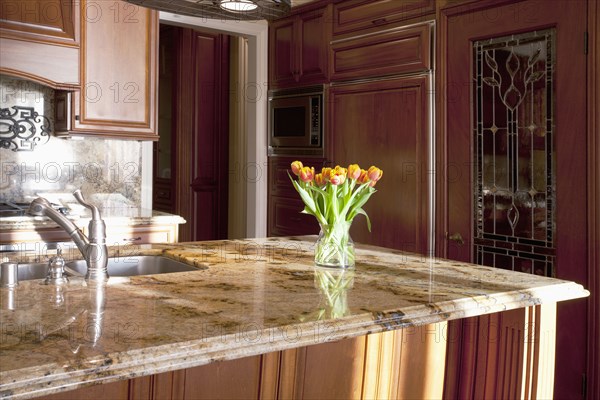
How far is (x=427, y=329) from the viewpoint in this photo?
5.56ft

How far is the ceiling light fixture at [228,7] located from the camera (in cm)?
195

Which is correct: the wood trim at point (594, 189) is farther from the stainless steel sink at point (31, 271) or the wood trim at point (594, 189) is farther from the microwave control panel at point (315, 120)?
the stainless steel sink at point (31, 271)

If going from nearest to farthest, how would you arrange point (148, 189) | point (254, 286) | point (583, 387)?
1. point (254, 286)
2. point (583, 387)
3. point (148, 189)

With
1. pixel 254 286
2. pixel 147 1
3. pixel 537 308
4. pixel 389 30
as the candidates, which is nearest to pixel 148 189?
pixel 389 30

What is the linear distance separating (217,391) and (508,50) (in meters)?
Result: 2.39

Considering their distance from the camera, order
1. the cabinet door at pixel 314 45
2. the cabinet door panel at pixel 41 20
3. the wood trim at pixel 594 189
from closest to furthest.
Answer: the wood trim at pixel 594 189
the cabinet door panel at pixel 41 20
the cabinet door at pixel 314 45

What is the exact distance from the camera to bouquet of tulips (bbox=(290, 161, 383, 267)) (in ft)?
6.22

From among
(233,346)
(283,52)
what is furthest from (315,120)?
(233,346)

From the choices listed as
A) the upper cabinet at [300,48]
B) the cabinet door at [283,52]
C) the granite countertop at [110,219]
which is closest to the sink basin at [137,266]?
the granite countertop at [110,219]

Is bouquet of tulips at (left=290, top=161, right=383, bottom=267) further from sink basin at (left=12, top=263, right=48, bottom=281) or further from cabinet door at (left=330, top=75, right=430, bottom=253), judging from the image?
cabinet door at (left=330, top=75, right=430, bottom=253)

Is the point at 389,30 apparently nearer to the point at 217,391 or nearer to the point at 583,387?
the point at 583,387

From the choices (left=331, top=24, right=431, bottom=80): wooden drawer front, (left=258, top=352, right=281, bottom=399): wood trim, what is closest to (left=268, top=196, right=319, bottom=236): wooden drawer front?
(left=331, top=24, right=431, bottom=80): wooden drawer front

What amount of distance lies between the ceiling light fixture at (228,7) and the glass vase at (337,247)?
2.25 ft

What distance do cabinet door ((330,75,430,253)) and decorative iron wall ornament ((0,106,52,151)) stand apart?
177 cm
